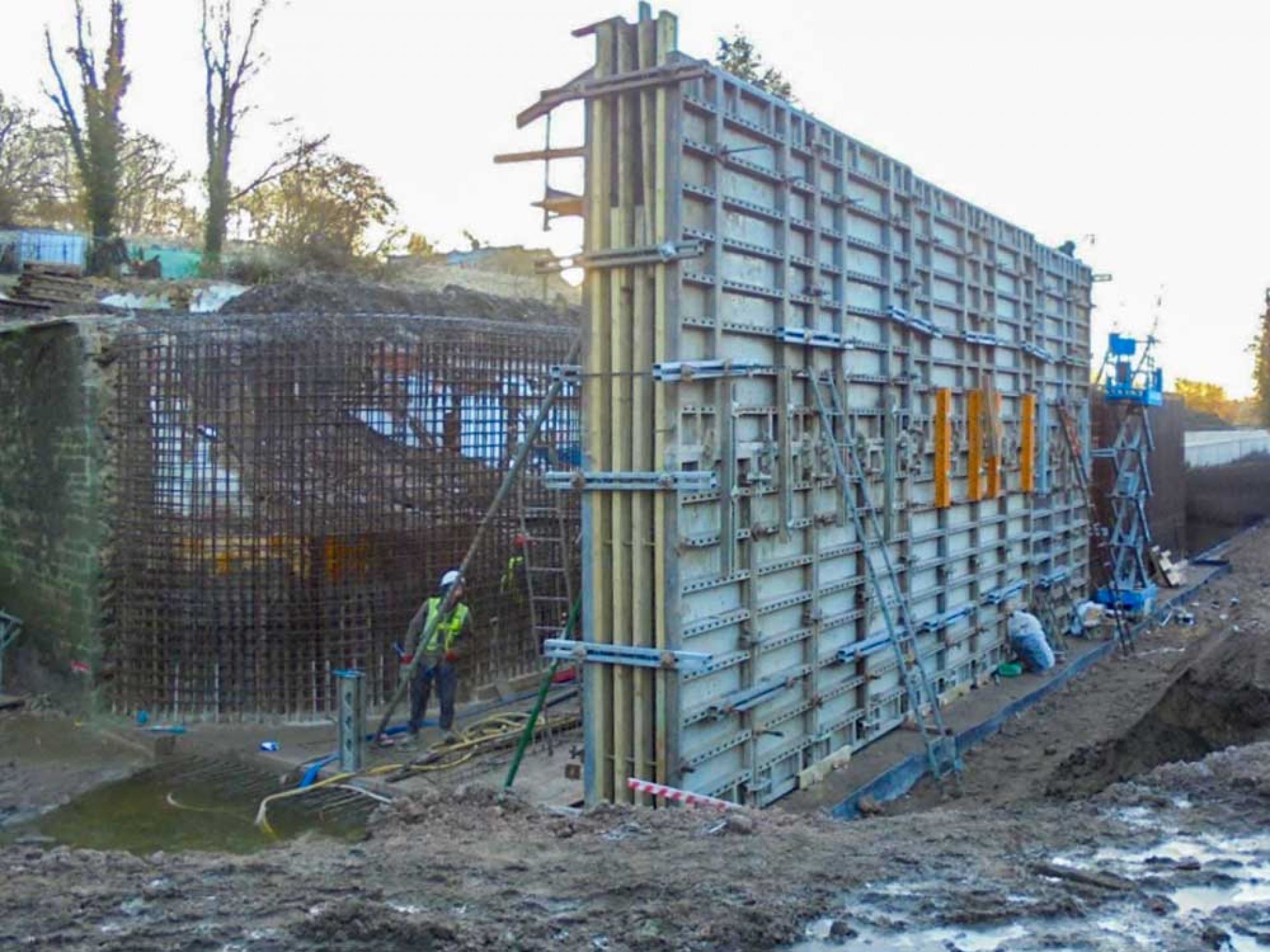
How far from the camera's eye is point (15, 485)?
44.8 ft

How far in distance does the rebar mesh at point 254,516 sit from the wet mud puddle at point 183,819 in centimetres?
177

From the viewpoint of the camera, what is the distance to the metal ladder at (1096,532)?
54.5 feet

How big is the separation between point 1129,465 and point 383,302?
13.0m

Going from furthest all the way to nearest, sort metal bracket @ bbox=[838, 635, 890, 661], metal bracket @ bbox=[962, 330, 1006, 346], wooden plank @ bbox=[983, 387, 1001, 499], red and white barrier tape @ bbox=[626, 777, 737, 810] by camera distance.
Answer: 1. wooden plank @ bbox=[983, 387, 1001, 499]
2. metal bracket @ bbox=[962, 330, 1006, 346]
3. metal bracket @ bbox=[838, 635, 890, 661]
4. red and white barrier tape @ bbox=[626, 777, 737, 810]

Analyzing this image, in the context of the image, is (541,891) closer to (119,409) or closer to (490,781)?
(490,781)

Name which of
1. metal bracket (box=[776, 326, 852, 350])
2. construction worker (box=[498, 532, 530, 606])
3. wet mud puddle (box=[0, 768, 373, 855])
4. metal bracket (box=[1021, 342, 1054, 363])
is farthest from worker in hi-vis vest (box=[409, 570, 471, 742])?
metal bracket (box=[1021, 342, 1054, 363])

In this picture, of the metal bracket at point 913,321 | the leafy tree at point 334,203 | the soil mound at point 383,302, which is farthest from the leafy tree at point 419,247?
the metal bracket at point 913,321

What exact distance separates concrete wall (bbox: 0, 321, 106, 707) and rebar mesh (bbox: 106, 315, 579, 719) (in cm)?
33

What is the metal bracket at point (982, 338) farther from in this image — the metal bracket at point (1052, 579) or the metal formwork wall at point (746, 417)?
the metal bracket at point (1052, 579)

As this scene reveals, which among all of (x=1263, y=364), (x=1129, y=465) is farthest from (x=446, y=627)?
(x=1263, y=364)

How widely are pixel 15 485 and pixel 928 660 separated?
1021 cm

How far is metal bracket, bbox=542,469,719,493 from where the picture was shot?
7992 mm

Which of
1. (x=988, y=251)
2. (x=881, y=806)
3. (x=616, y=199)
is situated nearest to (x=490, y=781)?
(x=881, y=806)

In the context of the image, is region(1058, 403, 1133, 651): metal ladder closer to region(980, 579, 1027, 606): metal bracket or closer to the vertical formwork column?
region(980, 579, 1027, 606): metal bracket
